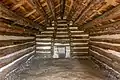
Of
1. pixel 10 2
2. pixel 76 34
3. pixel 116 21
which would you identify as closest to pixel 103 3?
pixel 116 21

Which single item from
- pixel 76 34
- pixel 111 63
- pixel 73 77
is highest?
pixel 76 34

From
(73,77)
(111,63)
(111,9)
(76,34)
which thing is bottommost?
(73,77)

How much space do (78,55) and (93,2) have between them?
6342mm

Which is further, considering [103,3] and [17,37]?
[17,37]

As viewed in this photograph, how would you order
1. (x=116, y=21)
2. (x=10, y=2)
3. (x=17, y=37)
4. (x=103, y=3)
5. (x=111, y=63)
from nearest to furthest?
(x=10, y=2), (x=103, y=3), (x=116, y=21), (x=111, y=63), (x=17, y=37)

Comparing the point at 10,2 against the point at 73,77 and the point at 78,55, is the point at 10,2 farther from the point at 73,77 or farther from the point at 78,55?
the point at 78,55

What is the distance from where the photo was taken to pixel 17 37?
575 centimetres

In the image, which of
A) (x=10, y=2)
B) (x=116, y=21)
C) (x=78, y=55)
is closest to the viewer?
(x=10, y=2)

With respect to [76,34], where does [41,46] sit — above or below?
below

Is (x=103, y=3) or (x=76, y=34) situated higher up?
(x=103, y=3)

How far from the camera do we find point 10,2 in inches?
130

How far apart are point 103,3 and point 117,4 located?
1.04ft

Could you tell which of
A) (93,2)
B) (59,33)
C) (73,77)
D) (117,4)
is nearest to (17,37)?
(73,77)

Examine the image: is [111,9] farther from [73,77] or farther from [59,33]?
[59,33]
